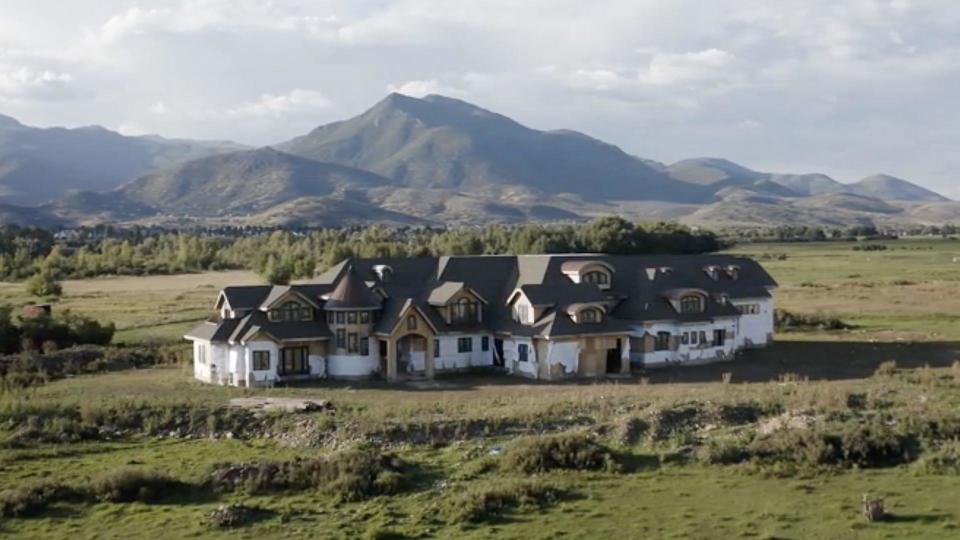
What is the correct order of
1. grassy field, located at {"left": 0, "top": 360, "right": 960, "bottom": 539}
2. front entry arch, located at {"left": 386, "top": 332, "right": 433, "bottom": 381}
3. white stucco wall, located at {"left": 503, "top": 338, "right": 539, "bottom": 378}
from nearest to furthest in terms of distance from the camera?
grassy field, located at {"left": 0, "top": 360, "right": 960, "bottom": 539}, front entry arch, located at {"left": 386, "top": 332, "right": 433, "bottom": 381}, white stucco wall, located at {"left": 503, "top": 338, "right": 539, "bottom": 378}

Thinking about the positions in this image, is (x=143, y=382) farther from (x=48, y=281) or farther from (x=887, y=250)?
(x=887, y=250)

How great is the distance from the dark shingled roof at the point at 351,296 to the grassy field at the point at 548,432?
4.05 m

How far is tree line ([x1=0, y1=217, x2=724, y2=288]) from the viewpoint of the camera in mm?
99875

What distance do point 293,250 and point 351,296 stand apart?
75721 millimetres

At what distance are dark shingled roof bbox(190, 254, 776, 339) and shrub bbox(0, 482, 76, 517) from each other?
56.4ft

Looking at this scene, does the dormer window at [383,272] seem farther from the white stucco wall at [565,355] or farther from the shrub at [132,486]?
the shrub at [132,486]

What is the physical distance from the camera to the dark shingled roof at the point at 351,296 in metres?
45.5

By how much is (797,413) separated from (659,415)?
4367mm

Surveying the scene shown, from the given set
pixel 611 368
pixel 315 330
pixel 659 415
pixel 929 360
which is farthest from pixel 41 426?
pixel 929 360

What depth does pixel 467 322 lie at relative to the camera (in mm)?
48469

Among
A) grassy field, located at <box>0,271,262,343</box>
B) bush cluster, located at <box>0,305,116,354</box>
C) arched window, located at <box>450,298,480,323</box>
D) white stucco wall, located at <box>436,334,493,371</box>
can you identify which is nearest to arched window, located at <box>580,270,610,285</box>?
arched window, located at <box>450,298,480,323</box>

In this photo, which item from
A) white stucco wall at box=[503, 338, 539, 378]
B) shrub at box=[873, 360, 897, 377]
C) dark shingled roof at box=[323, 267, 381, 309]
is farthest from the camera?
white stucco wall at box=[503, 338, 539, 378]

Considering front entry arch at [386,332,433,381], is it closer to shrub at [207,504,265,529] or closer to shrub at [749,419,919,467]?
shrub at [749,419,919,467]

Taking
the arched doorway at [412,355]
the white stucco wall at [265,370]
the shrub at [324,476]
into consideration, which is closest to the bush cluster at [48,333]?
the white stucco wall at [265,370]
